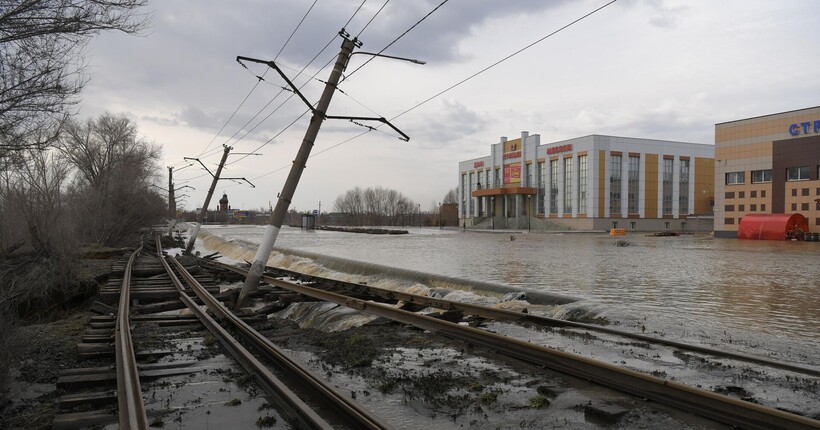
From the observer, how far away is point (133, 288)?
16438mm

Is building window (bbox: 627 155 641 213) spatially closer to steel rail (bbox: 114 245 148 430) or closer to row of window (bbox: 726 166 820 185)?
row of window (bbox: 726 166 820 185)

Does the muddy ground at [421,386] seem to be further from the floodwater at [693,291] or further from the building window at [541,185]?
the building window at [541,185]

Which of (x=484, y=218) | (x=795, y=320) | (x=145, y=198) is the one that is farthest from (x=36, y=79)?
(x=484, y=218)

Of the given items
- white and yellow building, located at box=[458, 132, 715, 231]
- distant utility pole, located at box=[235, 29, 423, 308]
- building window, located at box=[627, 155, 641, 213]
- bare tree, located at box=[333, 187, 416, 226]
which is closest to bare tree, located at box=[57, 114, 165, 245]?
distant utility pole, located at box=[235, 29, 423, 308]

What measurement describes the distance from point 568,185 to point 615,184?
7.09 m

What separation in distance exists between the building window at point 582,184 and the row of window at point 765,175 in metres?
23.8

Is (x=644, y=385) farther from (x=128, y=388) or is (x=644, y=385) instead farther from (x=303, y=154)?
(x=303, y=154)

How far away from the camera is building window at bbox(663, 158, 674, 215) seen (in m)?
89.7

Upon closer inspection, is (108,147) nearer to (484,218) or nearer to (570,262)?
(570,262)

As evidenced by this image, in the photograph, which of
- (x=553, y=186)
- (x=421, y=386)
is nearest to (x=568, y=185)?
(x=553, y=186)

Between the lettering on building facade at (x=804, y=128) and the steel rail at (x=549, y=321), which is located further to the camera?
the lettering on building facade at (x=804, y=128)

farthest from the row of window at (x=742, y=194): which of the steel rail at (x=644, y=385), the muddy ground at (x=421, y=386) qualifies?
the muddy ground at (x=421, y=386)

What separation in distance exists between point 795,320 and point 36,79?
649 inches

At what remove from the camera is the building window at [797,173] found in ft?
177
